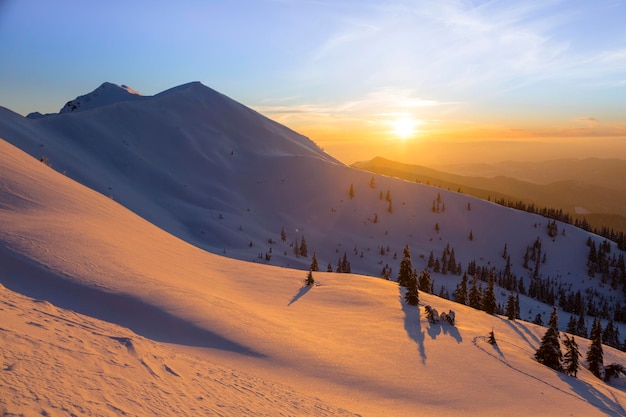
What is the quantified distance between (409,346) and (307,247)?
Answer: 102094 millimetres

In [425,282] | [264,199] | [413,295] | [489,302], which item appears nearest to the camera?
[413,295]

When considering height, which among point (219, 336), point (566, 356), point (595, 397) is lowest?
point (595, 397)

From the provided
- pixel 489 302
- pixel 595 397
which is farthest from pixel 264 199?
pixel 595 397

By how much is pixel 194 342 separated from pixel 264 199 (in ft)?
441

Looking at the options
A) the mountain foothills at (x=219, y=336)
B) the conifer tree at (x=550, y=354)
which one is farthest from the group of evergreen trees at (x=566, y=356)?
the mountain foothills at (x=219, y=336)

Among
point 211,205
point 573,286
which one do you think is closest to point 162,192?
point 211,205

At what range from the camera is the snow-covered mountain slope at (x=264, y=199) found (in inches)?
4154

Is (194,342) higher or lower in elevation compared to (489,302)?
higher

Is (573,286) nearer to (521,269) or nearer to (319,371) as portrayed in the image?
(521,269)

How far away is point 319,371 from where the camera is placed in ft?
49.4

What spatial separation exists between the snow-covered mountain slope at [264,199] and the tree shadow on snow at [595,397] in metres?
75.8

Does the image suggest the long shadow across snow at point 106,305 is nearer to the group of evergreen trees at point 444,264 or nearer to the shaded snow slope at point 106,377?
the shaded snow slope at point 106,377

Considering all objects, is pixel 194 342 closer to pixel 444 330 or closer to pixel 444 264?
pixel 444 330

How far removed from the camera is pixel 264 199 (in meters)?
147
